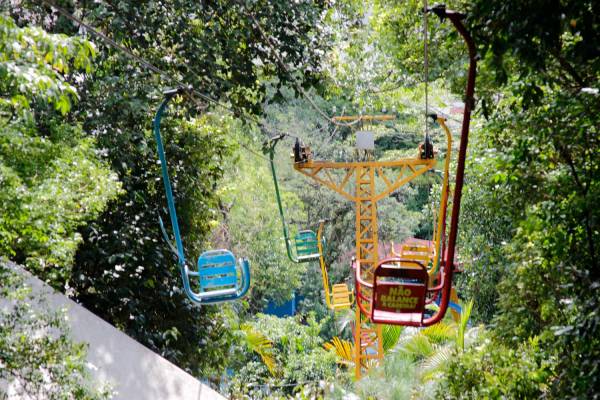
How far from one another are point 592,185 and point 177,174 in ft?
20.6

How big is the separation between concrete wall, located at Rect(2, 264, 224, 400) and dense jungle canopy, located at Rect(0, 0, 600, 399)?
0.65 metres

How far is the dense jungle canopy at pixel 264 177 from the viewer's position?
3.66 metres

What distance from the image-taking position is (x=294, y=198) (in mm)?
17016

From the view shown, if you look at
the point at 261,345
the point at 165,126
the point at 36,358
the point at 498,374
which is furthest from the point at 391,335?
the point at 36,358

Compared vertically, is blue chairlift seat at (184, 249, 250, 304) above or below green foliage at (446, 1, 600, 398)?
below

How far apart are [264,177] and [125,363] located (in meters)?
9.04

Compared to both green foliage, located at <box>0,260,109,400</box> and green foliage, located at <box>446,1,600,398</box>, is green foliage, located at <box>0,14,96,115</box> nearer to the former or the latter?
green foliage, located at <box>0,260,109,400</box>

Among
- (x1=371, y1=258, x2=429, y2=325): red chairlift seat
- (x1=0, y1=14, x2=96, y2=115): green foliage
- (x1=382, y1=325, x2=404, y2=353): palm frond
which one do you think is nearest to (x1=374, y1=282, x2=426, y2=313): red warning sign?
(x1=371, y1=258, x2=429, y2=325): red chairlift seat

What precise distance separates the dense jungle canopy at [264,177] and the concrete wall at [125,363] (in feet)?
2.14

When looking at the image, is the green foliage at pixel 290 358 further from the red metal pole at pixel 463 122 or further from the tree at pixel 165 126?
the red metal pole at pixel 463 122

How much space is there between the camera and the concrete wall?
24.0ft

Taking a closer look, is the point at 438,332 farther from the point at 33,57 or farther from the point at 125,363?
the point at 33,57

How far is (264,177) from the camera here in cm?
1627

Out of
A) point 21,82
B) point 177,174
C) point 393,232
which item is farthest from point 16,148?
point 393,232
